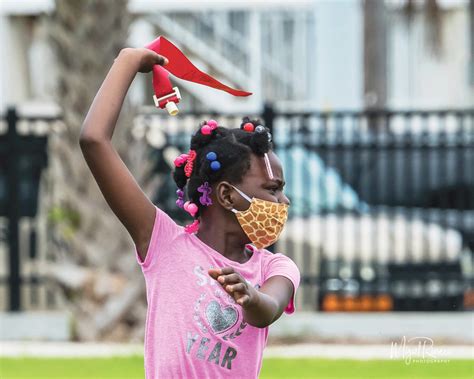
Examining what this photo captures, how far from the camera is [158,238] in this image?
10.6 feet

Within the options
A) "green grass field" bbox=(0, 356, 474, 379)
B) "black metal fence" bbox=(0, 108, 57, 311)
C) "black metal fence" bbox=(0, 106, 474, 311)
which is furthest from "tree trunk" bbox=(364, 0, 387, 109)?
"green grass field" bbox=(0, 356, 474, 379)

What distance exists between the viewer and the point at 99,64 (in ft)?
34.3

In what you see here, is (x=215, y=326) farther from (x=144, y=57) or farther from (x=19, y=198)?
(x=19, y=198)

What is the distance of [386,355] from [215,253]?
19.6ft

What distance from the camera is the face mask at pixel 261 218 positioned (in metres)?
3.30

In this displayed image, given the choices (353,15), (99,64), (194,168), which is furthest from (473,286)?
(353,15)

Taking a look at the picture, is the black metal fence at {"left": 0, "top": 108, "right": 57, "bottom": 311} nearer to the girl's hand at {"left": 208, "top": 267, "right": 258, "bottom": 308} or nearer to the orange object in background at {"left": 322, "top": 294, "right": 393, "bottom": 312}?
the orange object in background at {"left": 322, "top": 294, "right": 393, "bottom": 312}

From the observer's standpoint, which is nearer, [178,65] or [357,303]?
[178,65]

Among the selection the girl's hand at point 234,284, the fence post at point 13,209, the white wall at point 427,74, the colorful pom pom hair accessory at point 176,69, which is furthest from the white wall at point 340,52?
the girl's hand at point 234,284

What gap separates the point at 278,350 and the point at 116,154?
257 inches

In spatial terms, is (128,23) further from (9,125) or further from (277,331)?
(277,331)

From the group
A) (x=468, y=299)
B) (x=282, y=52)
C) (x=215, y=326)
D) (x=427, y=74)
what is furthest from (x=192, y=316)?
(x=427, y=74)

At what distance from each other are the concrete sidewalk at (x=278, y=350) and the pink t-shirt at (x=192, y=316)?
543cm

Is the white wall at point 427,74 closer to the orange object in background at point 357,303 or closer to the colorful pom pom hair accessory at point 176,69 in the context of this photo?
the orange object in background at point 357,303
